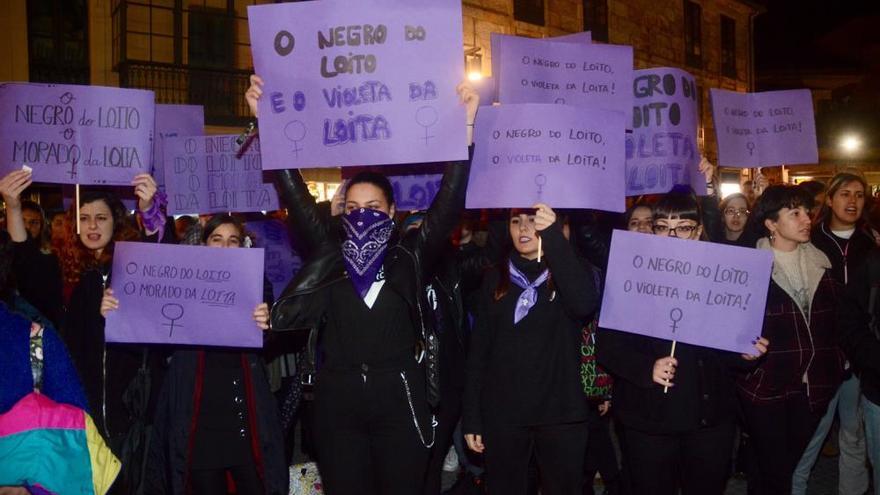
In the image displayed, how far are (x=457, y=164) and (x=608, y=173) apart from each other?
0.85 metres

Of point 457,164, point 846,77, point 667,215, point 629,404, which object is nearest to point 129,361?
point 457,164

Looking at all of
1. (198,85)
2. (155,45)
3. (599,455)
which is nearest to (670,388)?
(599,455)

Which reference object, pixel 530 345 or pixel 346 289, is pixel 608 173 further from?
pixel 346 289

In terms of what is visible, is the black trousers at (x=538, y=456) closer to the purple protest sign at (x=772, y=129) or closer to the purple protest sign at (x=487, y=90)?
the purple protest sign at (x=487, y=90)

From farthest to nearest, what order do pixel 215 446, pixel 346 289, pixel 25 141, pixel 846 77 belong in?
pixel 846 77, pixel 25 141, pixel 215 446, pixel 346 289

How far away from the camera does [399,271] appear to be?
11.8ft

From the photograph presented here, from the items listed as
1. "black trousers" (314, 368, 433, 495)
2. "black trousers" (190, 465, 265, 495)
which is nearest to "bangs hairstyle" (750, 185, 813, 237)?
"black trousers" (314, 368, 433, 495)

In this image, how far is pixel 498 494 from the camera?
148 inches

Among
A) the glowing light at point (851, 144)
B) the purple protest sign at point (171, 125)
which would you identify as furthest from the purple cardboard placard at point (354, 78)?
the glowing light at point (851, 144)

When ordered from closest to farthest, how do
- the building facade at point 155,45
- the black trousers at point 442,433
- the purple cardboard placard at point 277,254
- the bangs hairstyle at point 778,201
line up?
1. the bangs hairstyle at point 778,201
2. the black trousers at point 442,433
3. the purple cardboard placard at point 277,254
4. the building facade at point 155,45

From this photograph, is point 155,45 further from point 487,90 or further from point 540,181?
point 540,181

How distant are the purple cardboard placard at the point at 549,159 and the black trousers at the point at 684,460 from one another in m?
1.19

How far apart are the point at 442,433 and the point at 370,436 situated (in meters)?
1.07

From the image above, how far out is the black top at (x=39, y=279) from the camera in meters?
4.01
